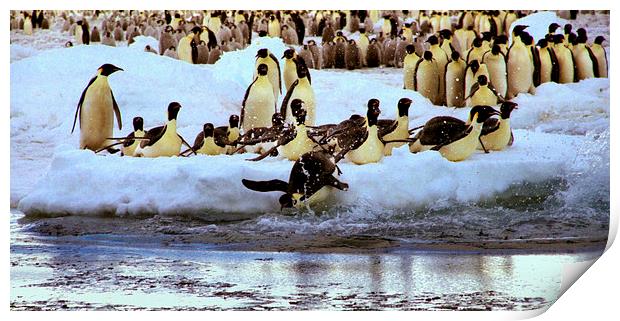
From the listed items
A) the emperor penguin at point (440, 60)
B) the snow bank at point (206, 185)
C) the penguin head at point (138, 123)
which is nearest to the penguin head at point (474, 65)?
the emperor penguin at point (440, 60)

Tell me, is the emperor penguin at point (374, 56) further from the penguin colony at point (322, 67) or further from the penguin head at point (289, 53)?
the penguin head at point (289, 53)

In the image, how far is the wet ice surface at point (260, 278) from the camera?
4766 mm

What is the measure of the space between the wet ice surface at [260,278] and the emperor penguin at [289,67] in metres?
0.80

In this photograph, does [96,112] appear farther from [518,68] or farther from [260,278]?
[518,68]

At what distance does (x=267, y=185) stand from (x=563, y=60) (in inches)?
60.0

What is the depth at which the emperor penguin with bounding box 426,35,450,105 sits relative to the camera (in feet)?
16.6

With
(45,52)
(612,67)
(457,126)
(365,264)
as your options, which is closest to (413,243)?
(365,264)

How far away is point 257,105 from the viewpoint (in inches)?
197

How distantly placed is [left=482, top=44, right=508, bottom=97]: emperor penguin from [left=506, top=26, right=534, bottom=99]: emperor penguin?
26 millimetres

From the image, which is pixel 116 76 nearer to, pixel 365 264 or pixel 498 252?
pixel 365 264

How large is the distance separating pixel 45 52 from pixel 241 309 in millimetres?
1471

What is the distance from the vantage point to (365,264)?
4836 mm

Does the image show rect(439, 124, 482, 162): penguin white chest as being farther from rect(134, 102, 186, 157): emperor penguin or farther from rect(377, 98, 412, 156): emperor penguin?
rect(134, 102, 186, 157): emperor penguin
